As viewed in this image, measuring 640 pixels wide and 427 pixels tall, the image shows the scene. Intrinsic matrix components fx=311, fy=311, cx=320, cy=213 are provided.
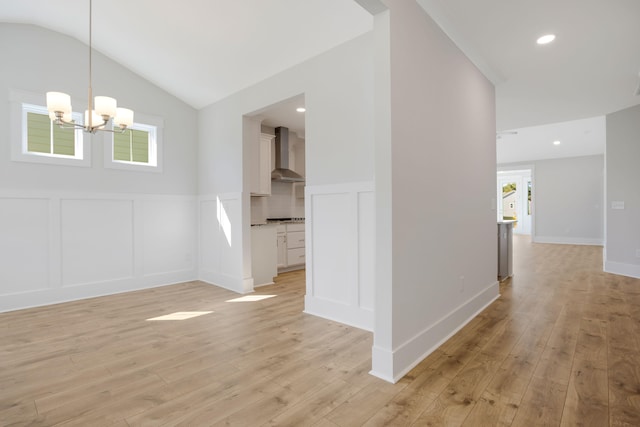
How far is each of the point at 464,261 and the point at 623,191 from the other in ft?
13.4

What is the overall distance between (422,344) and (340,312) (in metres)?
0.97

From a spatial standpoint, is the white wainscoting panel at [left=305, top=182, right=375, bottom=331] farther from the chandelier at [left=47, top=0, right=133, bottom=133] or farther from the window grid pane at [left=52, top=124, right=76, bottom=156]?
the window grid pane at [left=52, top=124, right=76, bottom=156]

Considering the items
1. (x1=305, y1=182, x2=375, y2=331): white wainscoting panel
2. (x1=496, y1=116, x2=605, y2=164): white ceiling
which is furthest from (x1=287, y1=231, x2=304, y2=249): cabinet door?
(x1=496, y1=116, x2=605, y2=164): white ceiling

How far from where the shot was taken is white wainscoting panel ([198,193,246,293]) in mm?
4297

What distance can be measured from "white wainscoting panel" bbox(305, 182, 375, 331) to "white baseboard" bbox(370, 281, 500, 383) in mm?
A: 597

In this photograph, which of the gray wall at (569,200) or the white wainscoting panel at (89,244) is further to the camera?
the gray wall at (569,200)

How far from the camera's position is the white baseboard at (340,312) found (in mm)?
2846

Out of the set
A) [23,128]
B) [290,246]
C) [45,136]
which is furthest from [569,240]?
[23,128]

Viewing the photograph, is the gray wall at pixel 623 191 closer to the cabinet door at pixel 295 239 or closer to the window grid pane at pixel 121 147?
the cabinet door at pixel 295 239

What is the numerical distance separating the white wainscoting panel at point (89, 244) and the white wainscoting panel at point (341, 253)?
261 centimetres

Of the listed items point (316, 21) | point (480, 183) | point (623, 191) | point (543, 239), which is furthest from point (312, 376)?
point (543, 239)

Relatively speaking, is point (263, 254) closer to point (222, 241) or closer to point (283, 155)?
point (222, 241)

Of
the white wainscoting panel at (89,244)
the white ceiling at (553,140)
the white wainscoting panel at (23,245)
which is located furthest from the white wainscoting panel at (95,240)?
the white ceiling at (553,140)

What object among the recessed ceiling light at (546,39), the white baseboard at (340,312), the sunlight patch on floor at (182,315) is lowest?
the sunlight patch on floor at (182,315)
